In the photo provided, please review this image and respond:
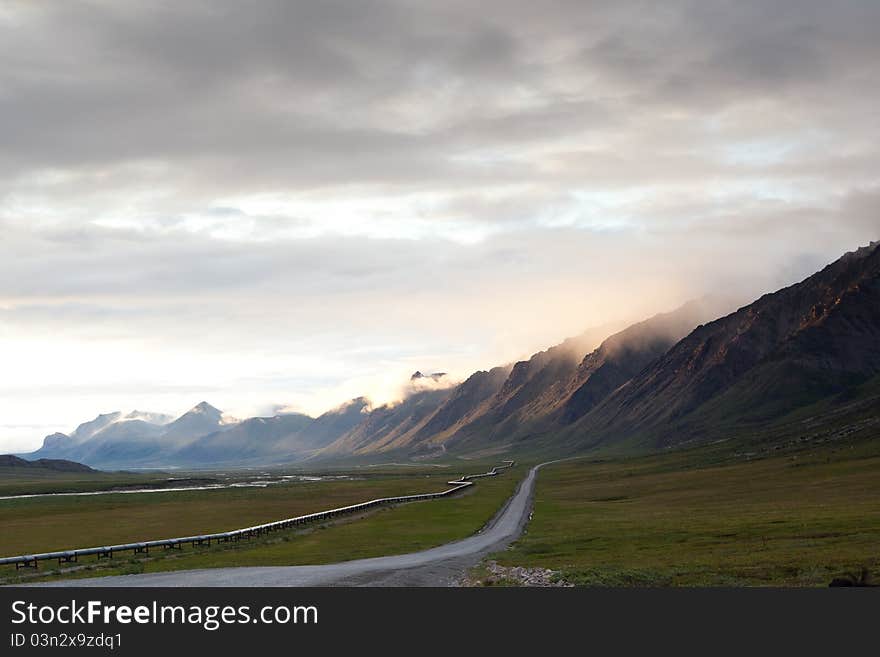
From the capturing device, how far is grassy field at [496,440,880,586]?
45844 mm

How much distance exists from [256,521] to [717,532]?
61.7m

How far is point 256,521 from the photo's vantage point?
4363 inches

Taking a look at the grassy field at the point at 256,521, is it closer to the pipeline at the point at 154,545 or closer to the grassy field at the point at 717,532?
the pipeline at the point at 154,545

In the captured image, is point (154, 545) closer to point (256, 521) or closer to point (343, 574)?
point (343, 574)

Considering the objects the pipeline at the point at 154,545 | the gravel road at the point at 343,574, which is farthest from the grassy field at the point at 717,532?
the pipeline at the point at 154,545

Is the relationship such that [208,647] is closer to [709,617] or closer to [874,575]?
[709,617]

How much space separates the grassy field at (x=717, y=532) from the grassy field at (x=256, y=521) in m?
10.7

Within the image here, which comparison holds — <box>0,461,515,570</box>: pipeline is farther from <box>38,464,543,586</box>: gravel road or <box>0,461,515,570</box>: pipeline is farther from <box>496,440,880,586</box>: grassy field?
<box>496,440,880,586</box>: grassy field

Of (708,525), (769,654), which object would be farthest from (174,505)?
(769,654)

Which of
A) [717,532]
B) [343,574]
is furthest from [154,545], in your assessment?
[717,532]

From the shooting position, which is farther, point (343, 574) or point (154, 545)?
point (154, 545)

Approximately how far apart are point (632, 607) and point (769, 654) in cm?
530

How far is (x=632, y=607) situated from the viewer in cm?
3212

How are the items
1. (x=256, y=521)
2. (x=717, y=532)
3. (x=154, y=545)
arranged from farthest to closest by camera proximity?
(x=256, y=521) → (x=717, y=532) → (x=154, y=545)
